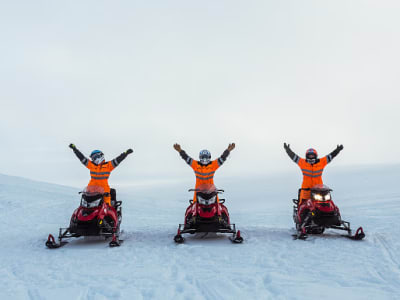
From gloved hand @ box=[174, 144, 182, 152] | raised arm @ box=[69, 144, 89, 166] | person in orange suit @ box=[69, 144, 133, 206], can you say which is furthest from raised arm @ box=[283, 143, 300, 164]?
raised arm @ box=[69, 144, 89, 166]

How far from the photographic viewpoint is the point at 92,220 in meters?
7.61

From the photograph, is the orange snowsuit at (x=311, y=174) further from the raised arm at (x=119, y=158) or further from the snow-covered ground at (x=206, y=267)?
the raised arm at (x=119, y=158)

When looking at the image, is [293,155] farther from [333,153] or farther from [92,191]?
[92,191]

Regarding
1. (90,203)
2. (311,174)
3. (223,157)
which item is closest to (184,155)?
(223,157)

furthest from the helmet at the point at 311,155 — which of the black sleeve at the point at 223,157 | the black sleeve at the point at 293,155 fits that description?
the black sleeve at the point at 223,157

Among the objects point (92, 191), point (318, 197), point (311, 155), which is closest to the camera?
point (92, 191)

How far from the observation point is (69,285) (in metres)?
4.85

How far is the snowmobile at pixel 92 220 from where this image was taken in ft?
24.8

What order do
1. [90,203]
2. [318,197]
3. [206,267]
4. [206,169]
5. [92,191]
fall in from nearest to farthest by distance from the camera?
1. [206,267]
2. [90,203]
3. [92,191]
4. [318,197]
5. [206,169]

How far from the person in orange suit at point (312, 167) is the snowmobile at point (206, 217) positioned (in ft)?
8.50

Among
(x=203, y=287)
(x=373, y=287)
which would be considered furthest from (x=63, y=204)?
(x=373, y=287)

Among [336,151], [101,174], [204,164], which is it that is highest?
[336,151]

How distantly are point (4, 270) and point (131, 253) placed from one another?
227cm

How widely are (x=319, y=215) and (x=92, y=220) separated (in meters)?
5.42
